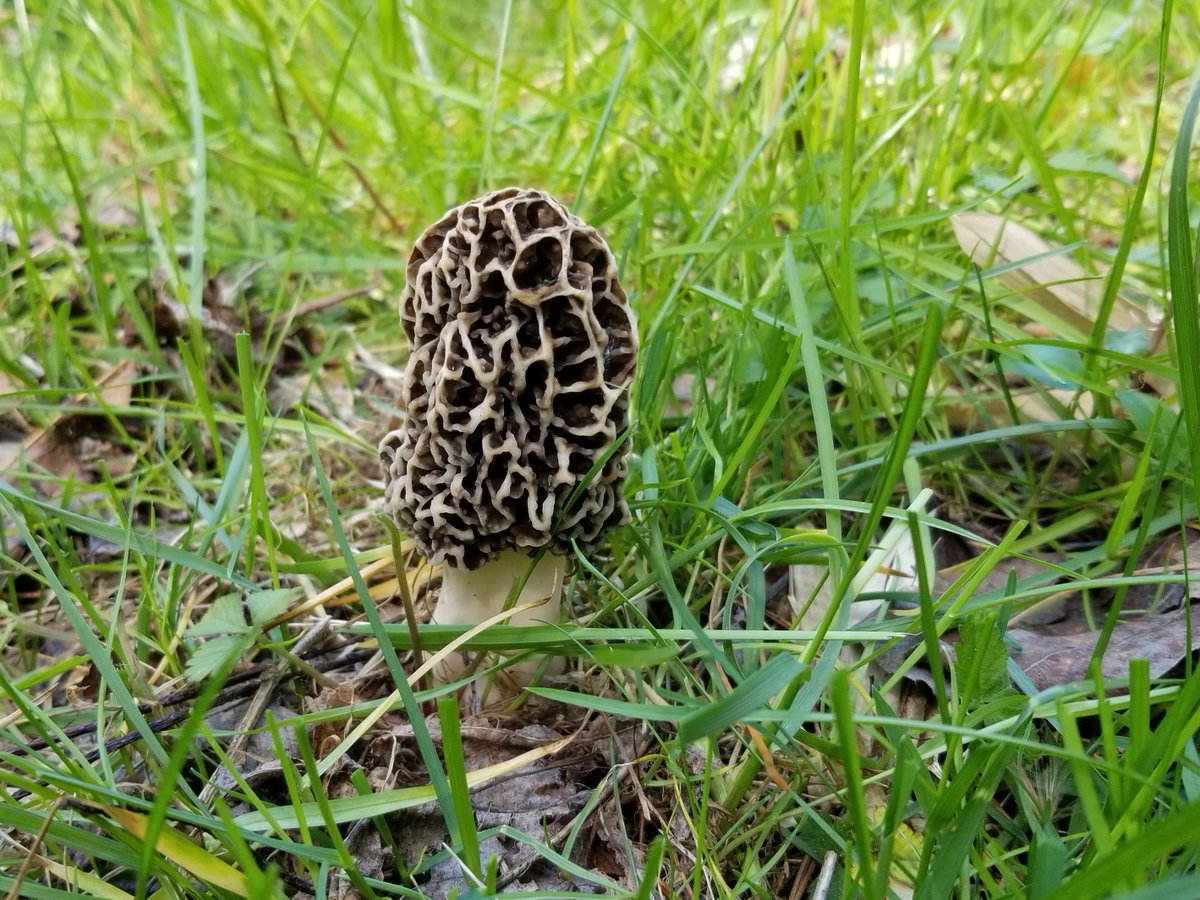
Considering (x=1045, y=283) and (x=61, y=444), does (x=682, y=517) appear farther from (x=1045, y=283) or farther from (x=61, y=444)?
(x=61, y=444)

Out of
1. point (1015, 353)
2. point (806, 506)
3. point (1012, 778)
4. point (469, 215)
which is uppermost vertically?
point (469, 215)

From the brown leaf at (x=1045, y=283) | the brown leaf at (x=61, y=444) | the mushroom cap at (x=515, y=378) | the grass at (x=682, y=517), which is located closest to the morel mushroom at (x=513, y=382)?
the mushroom cap at (x=515, y=378)

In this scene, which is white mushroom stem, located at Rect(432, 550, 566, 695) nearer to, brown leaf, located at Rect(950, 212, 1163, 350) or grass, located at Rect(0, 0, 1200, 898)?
grass, located at Rect(0, 0, 1200, 898)

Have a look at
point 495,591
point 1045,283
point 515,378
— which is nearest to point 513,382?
point 515,378

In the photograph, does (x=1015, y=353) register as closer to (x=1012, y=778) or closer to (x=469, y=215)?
(x=1012, y=778)

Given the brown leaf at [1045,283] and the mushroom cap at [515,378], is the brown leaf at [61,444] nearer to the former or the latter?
the mushroom cap at [515,378]

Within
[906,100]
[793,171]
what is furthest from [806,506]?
[906,100]
